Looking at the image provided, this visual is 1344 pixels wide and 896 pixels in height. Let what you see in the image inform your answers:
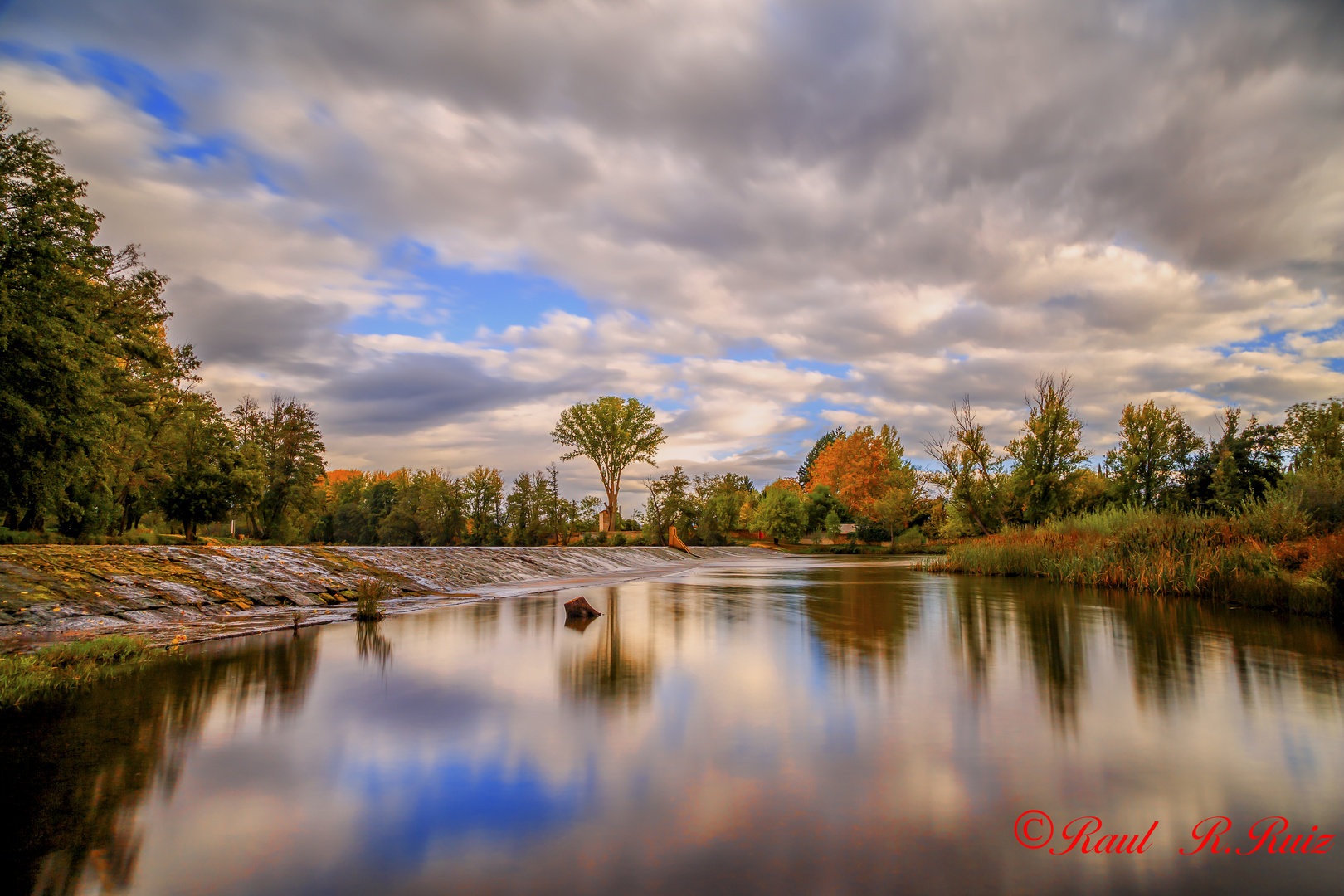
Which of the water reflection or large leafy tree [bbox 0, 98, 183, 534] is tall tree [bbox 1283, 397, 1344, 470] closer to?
the water reflection

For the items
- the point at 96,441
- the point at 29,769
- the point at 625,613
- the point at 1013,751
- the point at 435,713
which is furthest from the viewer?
the point at 96,441

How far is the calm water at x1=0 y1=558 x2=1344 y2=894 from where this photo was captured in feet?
7.92

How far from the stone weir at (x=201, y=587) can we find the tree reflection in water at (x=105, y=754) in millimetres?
2009

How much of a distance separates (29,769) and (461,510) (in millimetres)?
45503

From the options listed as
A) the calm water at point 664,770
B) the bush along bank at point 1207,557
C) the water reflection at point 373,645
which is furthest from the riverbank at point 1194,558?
the water reflection at point 373,645

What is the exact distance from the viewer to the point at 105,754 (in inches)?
139

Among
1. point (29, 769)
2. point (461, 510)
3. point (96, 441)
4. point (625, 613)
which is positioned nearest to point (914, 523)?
point (461, 510)

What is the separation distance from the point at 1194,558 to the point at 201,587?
18.9 metres

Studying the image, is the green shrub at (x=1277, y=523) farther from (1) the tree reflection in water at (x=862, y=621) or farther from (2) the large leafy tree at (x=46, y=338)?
(2) the large leafy tree at (x=46, y=338)

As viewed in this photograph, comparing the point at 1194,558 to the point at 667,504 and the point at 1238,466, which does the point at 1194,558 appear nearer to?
the point at 1238,466

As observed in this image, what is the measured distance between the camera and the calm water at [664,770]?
2414 mm

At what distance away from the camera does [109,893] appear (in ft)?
7.23

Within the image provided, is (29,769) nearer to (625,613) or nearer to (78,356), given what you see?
(625,613)

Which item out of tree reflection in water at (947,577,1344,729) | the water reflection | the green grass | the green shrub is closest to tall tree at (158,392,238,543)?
the water reflection
